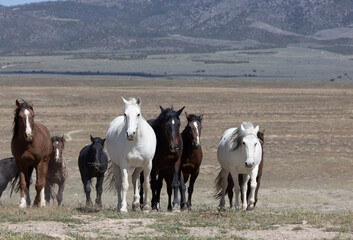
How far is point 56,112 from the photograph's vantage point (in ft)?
134

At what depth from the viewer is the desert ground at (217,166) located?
1123 centimetres

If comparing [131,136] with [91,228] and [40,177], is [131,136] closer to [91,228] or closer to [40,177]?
[91,228]

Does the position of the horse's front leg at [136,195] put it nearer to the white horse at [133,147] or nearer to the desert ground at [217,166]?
the white horse at [133,147]

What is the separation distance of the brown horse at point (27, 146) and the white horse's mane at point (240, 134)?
3293 millimetres

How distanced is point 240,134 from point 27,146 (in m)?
3.69

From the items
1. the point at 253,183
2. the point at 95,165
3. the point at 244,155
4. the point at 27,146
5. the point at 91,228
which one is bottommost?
the point at 91,228

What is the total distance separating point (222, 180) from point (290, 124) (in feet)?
68.1

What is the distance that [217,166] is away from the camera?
24312mm

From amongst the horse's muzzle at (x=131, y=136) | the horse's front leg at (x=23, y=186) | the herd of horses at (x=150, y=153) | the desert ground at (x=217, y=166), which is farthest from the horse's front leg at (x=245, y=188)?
the horse's front leg at (x=23, y=186)

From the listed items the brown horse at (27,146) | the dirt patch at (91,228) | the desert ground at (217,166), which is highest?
the brown horse at (27,146)

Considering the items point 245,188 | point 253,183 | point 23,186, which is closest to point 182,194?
point 245,188

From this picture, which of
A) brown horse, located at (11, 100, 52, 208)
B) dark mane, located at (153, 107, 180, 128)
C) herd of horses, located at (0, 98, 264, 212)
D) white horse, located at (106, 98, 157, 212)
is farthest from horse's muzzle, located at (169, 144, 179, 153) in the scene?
brown horse, located at (11, 100, 52, 208)

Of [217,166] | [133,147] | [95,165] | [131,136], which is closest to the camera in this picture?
[131,136]

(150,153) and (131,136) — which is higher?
(131,136)
